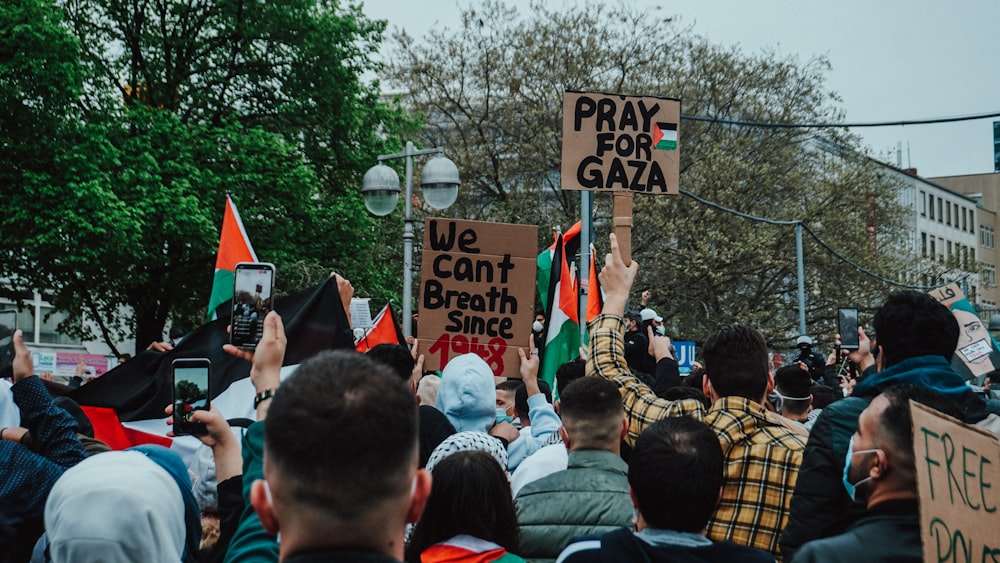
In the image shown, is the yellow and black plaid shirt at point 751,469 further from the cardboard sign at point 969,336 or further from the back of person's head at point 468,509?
the cardboard sign at point 969,336

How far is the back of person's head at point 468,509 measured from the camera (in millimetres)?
3264

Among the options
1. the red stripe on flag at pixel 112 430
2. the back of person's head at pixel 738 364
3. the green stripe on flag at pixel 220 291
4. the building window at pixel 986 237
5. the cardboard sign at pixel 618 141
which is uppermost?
the building window at pixel 986 237

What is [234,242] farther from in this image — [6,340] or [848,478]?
[848,478]

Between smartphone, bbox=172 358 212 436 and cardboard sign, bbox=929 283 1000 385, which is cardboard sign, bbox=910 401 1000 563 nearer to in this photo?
smartphone, bbox=172 358 212 436

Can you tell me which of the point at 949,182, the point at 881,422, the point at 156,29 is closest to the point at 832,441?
the point at 881,422

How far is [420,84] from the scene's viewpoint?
30219mm

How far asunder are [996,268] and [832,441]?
102049 millimetres

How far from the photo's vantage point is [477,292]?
7.82 metres

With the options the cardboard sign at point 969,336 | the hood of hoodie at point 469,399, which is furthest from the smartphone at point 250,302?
the cardboard sign at point 969,336

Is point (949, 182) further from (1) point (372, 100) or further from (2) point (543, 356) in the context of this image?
(2) point (543, 356)

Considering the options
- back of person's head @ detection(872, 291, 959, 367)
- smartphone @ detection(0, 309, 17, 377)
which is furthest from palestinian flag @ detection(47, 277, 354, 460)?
back of person's head @ detection(872, 291, 959, 367)

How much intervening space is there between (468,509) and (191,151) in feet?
69.8

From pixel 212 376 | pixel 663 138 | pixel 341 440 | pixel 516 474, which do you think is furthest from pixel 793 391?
pixel 341 440

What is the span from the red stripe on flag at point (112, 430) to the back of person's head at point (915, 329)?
14.9 feet
